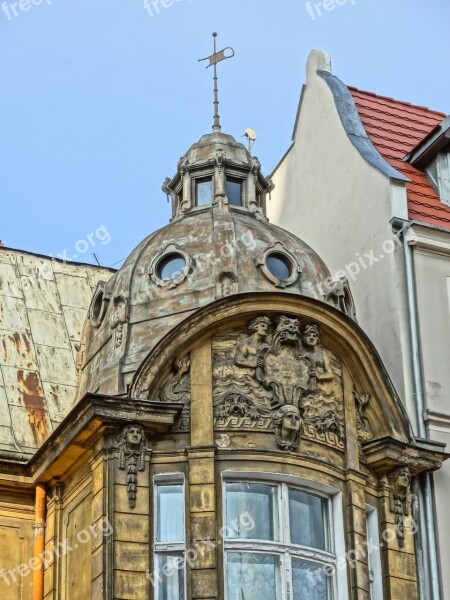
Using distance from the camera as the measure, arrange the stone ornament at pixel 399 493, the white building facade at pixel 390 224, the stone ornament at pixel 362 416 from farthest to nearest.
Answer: the white building facade at pixel 390 224 < the stone ornament at pixel 362 416 < the stone ornament at pixel 399 493

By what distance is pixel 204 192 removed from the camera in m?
26.7

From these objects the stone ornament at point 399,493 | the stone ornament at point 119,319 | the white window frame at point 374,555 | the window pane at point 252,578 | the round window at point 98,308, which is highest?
the round window at point 98,308

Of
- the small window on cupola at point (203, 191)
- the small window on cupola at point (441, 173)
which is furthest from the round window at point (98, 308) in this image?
the small window on cupola at point (441, 173)

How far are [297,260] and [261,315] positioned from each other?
1.61 metres

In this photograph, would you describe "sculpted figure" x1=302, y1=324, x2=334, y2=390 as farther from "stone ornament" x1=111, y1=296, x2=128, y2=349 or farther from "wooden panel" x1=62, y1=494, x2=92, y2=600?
"wooden panel" x1=62, y1=494, x2=92, y2=600

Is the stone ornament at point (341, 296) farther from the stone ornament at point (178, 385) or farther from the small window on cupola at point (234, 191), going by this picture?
the stone ornament at point (178, 385)

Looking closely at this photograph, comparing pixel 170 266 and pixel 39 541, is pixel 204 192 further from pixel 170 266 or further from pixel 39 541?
pixel 39 541

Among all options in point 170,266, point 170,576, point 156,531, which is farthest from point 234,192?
point 170,576

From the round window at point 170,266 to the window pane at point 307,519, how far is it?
12.7 ft

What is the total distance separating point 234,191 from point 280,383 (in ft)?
14.4

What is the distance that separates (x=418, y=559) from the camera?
24.0 metres

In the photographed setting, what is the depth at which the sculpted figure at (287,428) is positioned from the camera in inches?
903

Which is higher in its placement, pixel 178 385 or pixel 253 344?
pixel 253 344

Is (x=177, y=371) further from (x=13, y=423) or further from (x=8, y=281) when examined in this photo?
(x=8, y=281)
